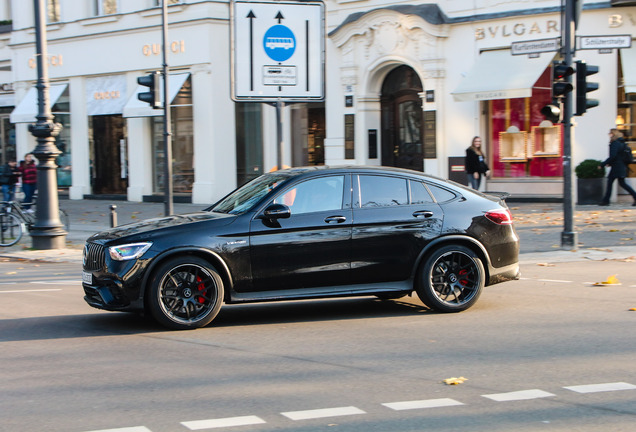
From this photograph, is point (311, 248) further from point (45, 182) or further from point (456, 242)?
point (45, 182)

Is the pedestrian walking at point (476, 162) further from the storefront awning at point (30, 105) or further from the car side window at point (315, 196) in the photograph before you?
the storefront awning at point (30, 105)

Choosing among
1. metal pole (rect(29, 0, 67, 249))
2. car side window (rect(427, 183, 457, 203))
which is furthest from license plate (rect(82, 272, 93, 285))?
metal pole (rect(29, 0, 67, 249))

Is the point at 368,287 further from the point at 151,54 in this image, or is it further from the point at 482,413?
the point at 151,54

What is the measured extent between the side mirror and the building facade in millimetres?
12196

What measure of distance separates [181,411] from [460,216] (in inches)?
168

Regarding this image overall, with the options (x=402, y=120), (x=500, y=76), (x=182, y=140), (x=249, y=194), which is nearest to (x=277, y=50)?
(x=249, y=194)

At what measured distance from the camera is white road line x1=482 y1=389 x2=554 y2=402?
Result: 5.59m

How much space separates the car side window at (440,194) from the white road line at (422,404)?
141 inches

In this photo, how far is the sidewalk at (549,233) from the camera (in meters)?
14.0

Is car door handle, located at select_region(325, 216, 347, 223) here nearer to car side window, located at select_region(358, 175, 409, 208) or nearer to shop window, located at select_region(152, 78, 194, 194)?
car side window, located at select_region(358, 175, 409, 208)

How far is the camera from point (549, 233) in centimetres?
1611

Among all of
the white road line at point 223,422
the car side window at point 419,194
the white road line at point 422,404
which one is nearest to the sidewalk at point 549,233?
the car side window at point 419,194

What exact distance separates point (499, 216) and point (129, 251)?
3.84 meters

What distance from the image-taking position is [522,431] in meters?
4.91
